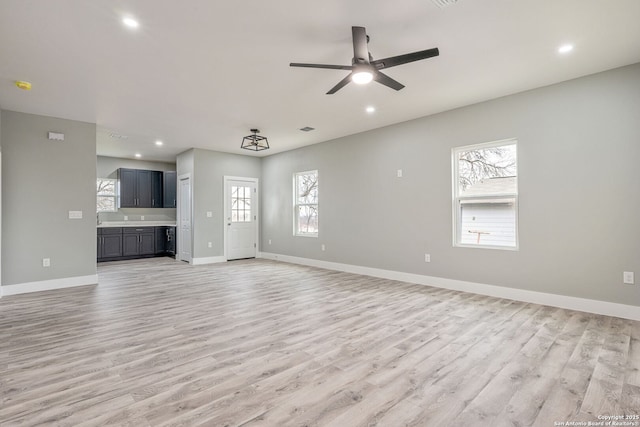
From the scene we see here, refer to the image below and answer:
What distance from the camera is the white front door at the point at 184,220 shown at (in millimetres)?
7594

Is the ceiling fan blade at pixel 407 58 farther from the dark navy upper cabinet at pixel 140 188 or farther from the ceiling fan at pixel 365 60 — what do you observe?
the dark navy upper cabinet at pixel 140 188

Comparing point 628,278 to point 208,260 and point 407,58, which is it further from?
point 208,260

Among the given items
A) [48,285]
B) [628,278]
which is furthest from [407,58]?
[48,285]

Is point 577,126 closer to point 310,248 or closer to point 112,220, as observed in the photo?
point 310,248

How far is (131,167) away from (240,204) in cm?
344

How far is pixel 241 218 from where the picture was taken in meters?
8.23

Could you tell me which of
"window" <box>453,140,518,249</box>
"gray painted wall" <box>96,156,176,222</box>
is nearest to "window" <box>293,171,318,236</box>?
"window" <box>453,140,518,249</box>

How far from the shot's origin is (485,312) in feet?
12.0

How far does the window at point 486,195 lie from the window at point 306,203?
3.22 metres

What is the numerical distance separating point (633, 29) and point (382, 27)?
2.20 meters

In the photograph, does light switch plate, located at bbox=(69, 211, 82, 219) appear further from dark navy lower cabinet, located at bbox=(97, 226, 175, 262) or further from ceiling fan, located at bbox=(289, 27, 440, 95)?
ceiling fan, located at bbox=(289, 27, 440, 95)

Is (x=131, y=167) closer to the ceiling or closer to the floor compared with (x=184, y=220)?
closer to the ceiling

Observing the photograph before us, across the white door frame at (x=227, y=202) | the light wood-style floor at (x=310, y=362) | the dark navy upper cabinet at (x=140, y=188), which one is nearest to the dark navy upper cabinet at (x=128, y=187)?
the dark navy upper cabinet at (x=140, y=188)

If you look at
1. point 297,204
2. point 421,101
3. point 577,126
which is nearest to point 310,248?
point 297,204
